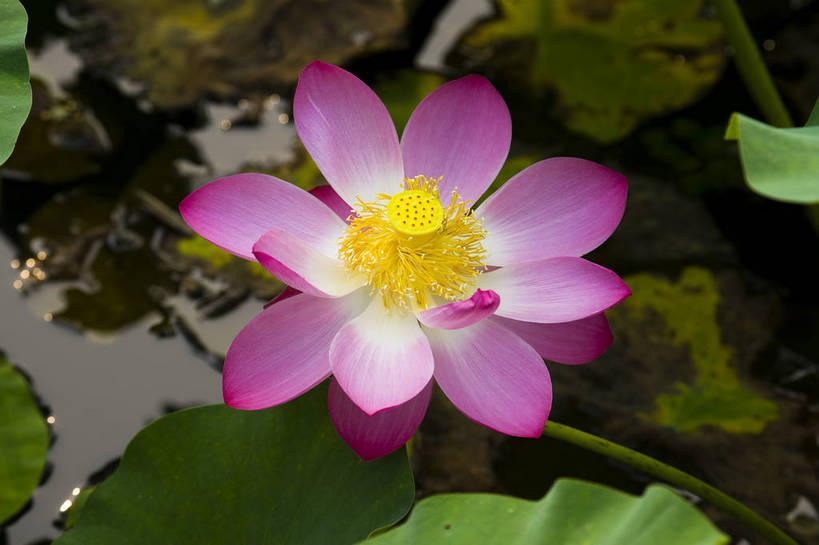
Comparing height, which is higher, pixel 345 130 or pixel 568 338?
pixel 345 130

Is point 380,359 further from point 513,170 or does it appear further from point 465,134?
point 513,170

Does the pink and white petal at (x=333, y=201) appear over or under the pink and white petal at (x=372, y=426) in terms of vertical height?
over

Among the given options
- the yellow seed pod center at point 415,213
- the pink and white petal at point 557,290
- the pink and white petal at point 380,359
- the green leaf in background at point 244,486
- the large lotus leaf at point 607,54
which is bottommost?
the green leaf in background at point 244,486

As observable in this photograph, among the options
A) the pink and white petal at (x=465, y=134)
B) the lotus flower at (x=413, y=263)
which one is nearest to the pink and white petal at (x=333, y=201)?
the lotus flower at (x=413, y=263)

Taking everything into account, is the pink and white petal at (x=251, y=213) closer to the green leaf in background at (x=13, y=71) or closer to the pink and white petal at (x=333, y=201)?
the pink and white petal at (x=333, y=201)

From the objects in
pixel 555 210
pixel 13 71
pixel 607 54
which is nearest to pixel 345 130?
pixel 555 210

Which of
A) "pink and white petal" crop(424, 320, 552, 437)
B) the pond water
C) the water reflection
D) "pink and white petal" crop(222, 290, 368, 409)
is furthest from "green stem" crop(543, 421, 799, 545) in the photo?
the water reflection

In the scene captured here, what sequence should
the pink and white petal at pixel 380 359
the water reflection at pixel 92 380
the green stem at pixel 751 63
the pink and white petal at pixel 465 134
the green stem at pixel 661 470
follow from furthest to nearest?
the green stem at pixel 751 63 < the water reflection at pixel 92 380 < the pink and white petal at pixel 465 134 < the green stem at pixel 661 470 < the pink and white petal at pixel 380 359

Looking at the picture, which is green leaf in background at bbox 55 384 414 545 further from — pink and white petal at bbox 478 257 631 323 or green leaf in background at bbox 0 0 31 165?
green leaf in background at bbox 0 0 31 165
